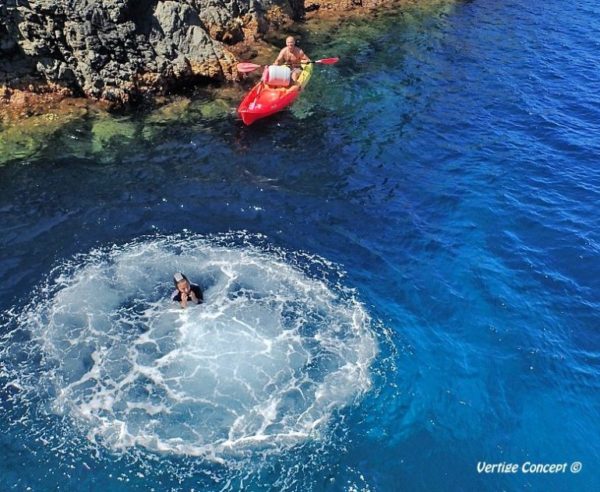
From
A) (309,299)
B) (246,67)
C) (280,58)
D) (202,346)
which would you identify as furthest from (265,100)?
(202,346)

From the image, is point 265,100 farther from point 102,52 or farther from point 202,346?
point 202,346

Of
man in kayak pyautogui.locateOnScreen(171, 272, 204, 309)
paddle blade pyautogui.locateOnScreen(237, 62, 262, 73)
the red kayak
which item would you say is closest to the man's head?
man in kayak pyautogui.locateOnScreen(171, 272, 204, 309)

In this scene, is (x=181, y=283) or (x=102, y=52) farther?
(x=102, y=52)

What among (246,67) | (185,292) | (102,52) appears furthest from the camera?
(246,67)

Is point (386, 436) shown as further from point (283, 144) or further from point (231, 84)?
point (231, 84)

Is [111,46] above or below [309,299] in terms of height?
above

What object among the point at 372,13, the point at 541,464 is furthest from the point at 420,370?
the point at 372,13

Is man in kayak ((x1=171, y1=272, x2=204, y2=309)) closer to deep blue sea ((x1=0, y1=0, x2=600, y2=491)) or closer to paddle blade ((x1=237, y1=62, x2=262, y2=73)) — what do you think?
deep blue sea ((x1=0, y1=0, x2=600, y2=491))
